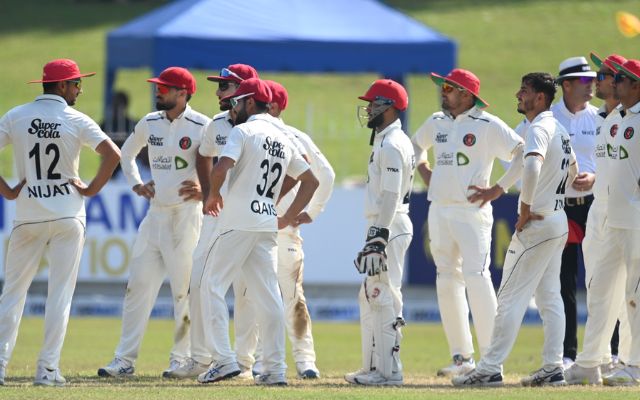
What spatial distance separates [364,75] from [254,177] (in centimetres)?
3095

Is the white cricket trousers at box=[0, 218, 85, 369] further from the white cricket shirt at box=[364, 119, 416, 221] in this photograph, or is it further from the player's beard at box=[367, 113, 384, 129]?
the player's beard at box=[367, 113, 384, 129]

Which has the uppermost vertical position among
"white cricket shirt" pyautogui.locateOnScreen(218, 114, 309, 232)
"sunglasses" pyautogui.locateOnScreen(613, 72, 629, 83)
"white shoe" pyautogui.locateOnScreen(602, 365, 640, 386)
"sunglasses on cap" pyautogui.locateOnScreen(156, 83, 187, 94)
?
"sunglasses" pyautogui.locateOnScreen(613, 72, 629, 83)

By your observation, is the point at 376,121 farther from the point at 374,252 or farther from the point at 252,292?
the point at 252,292

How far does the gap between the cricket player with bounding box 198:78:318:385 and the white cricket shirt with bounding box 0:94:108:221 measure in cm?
110

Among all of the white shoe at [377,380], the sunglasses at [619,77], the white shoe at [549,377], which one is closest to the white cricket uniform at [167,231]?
the white shoe at [377,380]

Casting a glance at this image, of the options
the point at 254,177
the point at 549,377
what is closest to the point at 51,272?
the point at 254,177

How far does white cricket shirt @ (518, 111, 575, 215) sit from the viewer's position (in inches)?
411

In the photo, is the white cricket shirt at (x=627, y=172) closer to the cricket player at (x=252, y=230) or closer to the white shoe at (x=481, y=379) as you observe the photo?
the white shoe at (x=481, y=379)

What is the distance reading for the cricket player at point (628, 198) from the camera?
10359mm

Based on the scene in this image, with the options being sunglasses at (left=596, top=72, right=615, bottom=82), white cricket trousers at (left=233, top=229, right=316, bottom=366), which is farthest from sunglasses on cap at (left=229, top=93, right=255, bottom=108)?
sunglasses at (left=596, top=72, right=615, bottom=82)

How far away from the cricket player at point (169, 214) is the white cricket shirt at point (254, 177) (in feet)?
3.88

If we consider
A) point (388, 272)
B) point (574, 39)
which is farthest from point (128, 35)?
point (574, 39)

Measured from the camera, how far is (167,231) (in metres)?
11.5

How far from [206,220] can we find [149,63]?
786cm
